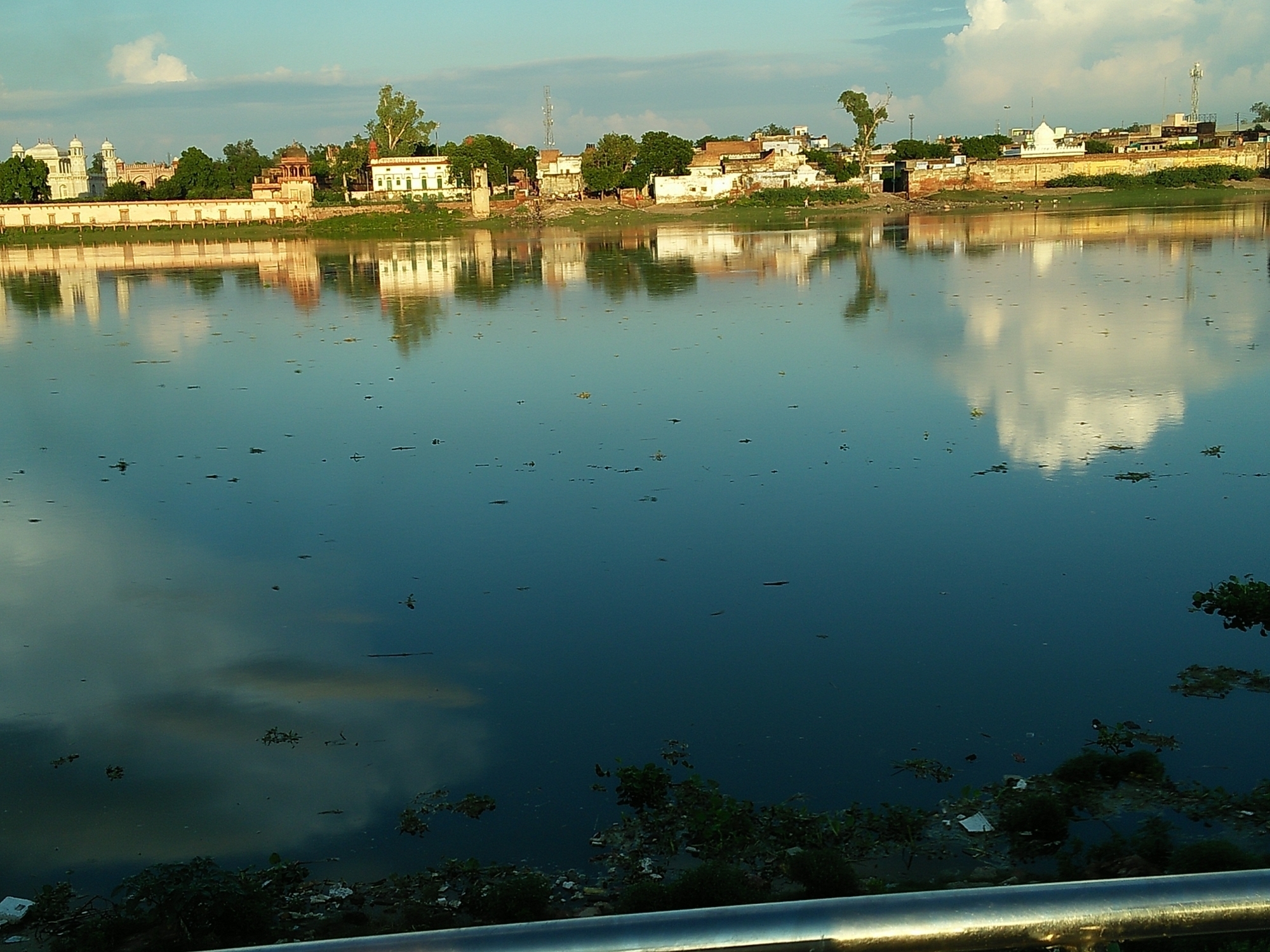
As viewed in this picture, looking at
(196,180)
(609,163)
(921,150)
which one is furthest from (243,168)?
(921,150)

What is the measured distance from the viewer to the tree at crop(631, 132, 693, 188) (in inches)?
2598

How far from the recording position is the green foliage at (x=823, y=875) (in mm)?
3627

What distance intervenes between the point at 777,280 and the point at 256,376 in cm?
1270

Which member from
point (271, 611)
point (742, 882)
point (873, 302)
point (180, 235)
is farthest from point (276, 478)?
point (180, 235)

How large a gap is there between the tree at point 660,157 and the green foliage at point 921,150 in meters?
17.1

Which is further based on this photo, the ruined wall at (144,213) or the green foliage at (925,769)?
the ruined wall at (144,213)

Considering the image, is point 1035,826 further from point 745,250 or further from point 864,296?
point 745,250

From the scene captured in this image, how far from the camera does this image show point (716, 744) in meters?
4.86

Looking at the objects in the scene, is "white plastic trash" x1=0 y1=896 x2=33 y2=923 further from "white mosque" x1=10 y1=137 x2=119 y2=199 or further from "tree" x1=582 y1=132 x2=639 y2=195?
"white mosque" x1=10 y1=137 x2=119 y2=199

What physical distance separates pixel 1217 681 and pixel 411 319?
16.5 m

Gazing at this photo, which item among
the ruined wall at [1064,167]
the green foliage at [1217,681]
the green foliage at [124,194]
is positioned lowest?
the green foliage at [1217,681]

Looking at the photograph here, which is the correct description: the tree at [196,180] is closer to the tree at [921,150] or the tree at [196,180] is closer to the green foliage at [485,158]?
the green foliage at [485,158]

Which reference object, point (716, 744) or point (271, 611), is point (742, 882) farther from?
point (271, 611)

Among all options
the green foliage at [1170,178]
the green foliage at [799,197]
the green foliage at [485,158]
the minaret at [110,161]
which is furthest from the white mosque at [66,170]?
the green foliage at [1170,178]
